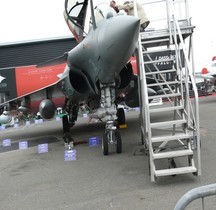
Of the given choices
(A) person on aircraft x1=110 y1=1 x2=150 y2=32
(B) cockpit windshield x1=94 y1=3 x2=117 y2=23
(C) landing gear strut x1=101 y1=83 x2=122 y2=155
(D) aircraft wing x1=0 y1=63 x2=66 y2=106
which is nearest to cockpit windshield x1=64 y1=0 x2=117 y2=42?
(B) cockpit windshield x1=94 y1=3 x2=117 y2=23

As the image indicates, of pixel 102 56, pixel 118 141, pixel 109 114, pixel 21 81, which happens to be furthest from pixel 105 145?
pixel 21 81

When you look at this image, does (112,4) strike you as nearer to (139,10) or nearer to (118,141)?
(139,10)

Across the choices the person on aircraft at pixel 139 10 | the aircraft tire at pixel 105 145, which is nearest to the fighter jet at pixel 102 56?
the aircraft tire at pixel 105 145

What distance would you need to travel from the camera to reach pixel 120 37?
4.79 m

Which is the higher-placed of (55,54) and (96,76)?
(55,54)

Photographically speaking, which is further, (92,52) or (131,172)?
(92,52)

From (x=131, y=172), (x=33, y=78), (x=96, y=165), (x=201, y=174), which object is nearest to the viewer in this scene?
(x=201, y=174)

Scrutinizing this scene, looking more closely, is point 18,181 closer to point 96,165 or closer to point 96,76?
point 96,165

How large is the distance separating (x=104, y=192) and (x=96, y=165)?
1.74 meters

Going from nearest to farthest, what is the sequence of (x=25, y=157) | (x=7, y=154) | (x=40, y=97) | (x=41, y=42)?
1. (x=25, y=157)
2. (x=7, y=154)
3. (x=40, y=97)
4. (x=41, y=42)

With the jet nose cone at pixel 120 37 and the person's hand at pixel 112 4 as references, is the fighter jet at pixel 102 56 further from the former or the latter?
the person's hand at pixel 112 4

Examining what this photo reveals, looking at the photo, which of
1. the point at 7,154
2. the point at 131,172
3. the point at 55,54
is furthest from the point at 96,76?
the point at 55,54

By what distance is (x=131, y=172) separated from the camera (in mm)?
5250

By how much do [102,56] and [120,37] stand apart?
863 millimetres
